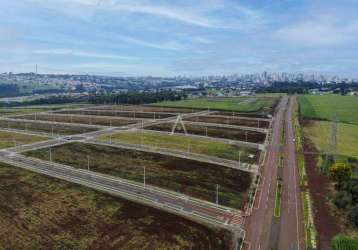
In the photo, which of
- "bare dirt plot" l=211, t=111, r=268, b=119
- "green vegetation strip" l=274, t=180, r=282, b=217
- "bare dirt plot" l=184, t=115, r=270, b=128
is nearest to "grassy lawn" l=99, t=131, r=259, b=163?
"green vegetation strip" l=274, t=180, r=282, b=217

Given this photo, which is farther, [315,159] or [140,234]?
[315,159]

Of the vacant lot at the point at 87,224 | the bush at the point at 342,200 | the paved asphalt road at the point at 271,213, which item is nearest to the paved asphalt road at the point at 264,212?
the paved asphalt road at the point at 271,213

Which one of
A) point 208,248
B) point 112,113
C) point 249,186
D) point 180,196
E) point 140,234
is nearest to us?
point 208,248

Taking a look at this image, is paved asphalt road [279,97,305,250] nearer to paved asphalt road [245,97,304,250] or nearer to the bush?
paved asphalt road [245,97,304,250]

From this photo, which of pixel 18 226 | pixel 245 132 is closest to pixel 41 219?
pixel 18 226

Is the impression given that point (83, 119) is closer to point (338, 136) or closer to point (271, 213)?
point (338, 136)

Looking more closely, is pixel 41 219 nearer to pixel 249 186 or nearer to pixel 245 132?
pixel 249 186

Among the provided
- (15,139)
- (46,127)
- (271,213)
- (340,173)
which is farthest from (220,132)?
(271,213)
